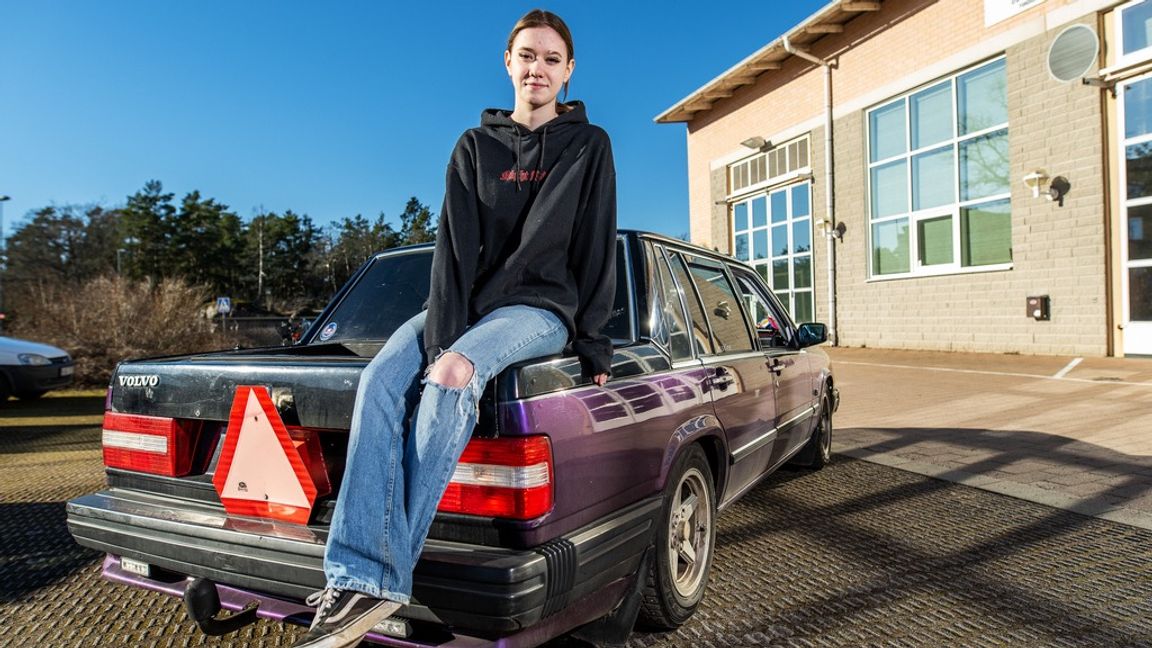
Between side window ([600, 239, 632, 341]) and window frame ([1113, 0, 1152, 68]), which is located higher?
window frame ([1113, 0, 1152, 68])

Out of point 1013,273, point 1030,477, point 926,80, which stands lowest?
point 1030,477

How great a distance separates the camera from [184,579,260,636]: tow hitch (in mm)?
1920

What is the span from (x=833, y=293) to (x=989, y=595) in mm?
14621

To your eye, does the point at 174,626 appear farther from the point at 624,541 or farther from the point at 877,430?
the point at 877,430

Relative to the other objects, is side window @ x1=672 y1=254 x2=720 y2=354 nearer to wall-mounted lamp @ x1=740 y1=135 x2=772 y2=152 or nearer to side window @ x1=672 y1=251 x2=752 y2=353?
side window @ x1=672 y1=251 x2=752 y2=353

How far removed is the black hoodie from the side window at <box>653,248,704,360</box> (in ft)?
1.97

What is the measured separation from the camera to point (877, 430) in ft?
21.6

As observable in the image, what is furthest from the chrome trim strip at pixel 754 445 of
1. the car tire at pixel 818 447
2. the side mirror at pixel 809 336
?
the car tire at pixel 818 447

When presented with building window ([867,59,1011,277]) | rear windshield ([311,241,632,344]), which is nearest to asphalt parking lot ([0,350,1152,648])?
rear windshield ([311,241,632,344])

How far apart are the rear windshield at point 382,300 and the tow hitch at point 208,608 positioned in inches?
51.5

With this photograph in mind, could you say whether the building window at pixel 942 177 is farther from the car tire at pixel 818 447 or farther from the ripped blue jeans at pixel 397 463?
the ripped blue jeans at pixel 397 463

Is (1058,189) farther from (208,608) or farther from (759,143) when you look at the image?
(208,608)

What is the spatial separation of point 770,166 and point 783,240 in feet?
6.74

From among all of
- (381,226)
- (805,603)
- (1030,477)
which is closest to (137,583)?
(805,603)
